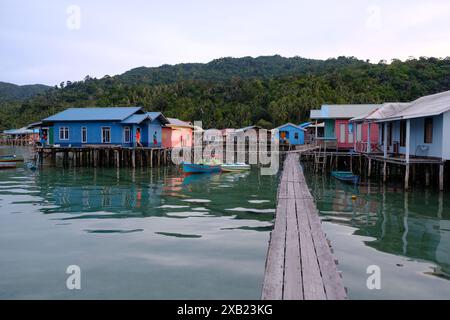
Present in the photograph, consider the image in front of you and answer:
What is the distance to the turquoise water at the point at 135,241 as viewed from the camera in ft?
26.8

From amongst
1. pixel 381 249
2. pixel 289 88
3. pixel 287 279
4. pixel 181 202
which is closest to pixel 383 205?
pixel 381 249

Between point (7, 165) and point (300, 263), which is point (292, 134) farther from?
point (300, 263)

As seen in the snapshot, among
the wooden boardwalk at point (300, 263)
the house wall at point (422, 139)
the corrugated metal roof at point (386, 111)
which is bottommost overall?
the wooden boardwalk at point (300, 263)

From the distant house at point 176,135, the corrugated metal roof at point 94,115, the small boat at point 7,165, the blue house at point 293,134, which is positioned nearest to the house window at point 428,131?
the corrugated metal roof at point 94,115

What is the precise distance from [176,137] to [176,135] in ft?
0.71

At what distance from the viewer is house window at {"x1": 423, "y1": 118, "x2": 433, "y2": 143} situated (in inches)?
810

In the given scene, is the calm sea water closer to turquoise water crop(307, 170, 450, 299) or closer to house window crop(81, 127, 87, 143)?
turquoise water crop(307, 170, 450, 299)

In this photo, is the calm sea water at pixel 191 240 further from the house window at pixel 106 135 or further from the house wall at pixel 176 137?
the house wall at pixel 176 137

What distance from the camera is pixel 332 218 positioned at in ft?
47.3

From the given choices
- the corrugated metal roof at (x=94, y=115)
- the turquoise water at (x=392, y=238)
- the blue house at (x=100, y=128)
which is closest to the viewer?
the turquoise water at (x=392, y=238)

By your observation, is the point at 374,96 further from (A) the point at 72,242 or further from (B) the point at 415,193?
(A) the point at 72,242

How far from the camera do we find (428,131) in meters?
20.9

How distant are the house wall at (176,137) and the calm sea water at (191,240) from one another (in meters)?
21.1

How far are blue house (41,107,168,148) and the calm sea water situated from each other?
14779 mm
